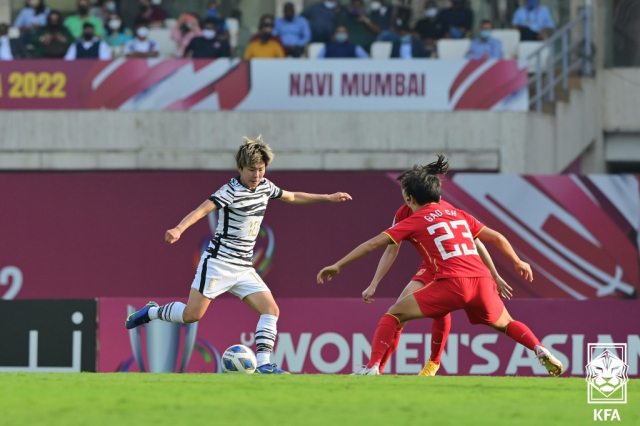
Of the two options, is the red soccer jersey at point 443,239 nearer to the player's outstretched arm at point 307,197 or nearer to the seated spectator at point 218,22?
the player's outstretched arm at point 307,197

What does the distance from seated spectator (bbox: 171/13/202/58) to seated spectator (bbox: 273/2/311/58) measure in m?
1.39

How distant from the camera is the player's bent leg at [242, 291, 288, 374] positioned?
28.4 feet

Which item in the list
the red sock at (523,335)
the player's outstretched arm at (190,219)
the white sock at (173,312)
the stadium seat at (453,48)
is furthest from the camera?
the stadium seat at (453,48)

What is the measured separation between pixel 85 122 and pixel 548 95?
7.88 meters

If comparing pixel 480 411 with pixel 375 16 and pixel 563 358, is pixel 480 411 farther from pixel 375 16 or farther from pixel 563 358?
pixel 375 16

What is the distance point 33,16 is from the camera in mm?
19406

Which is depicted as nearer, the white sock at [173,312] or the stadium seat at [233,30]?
the white sock at [173,312]

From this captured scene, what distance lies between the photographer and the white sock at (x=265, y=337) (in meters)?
8.66

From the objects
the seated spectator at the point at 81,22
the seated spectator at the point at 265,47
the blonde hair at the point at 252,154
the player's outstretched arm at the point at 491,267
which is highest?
the seated spectator at the point at 81,22

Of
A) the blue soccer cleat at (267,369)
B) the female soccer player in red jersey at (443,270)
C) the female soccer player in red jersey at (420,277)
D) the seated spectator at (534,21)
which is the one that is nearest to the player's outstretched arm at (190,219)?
the female soccer player in red jersey at (443,270)

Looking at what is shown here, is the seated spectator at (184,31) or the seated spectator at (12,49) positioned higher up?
the seated spectator at (184,31)

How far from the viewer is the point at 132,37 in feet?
62.0

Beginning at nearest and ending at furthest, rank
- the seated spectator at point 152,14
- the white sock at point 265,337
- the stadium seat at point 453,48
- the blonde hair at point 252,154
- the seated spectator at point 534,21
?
1. the blonde hair at point 252,154
2. the white sock at point 265,337
3. the stadium seat at point 453,48
4. the seated spectator at point 534,21
5. the seated spectator at point 152,14

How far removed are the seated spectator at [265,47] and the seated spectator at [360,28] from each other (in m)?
1.24
